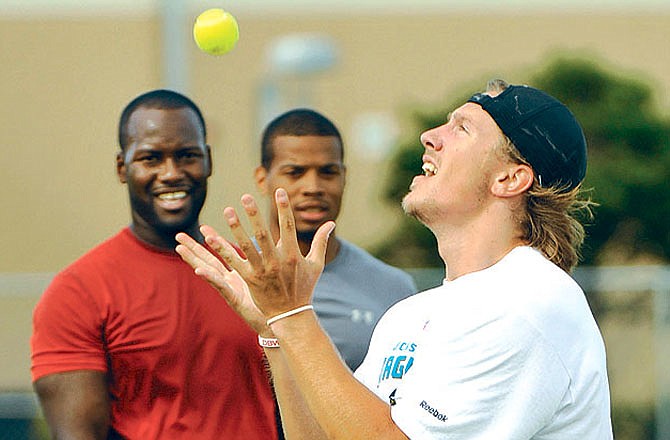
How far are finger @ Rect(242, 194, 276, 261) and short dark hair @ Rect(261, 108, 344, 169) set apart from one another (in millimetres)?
2149

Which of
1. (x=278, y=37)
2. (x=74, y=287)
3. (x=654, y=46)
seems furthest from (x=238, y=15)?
(x=74, y=287)

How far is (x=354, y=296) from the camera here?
18.0 ft

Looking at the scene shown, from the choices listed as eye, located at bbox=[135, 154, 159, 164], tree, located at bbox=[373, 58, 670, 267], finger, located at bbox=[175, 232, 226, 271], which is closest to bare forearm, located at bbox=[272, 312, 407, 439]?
finger, located at bbox=[175, 232, 226, 271]

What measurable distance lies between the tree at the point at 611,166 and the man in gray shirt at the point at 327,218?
883 centimetres

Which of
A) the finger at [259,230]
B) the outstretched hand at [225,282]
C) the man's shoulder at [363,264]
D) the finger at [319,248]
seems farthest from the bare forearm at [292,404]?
the man's shoulder at [363,264]

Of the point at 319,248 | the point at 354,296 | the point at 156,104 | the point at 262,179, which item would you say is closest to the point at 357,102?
the point at 262,179

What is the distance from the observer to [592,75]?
1554 cm

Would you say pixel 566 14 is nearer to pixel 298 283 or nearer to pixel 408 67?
pixel 408 67

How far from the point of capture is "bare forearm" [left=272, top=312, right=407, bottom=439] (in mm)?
3594

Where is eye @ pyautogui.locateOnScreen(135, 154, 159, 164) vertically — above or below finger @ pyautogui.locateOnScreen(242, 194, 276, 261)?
below

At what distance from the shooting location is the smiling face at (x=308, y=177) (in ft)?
18.5

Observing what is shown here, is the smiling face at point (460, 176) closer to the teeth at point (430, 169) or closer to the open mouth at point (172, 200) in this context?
the teeth at point (430, 169)

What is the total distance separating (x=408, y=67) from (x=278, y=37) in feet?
6.12

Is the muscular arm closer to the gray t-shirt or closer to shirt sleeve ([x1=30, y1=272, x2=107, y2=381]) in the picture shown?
shirt sleeve ([x1=30, y1=272, x2=107, y2=381])
